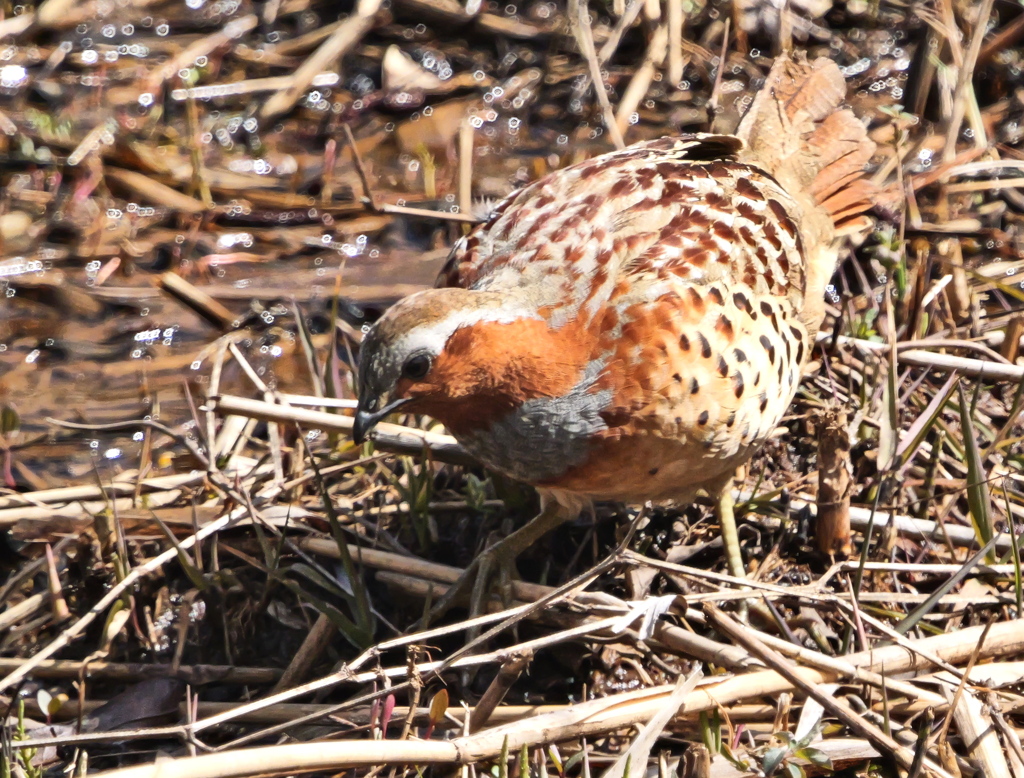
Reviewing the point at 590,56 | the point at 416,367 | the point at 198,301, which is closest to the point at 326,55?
the point at 590,56

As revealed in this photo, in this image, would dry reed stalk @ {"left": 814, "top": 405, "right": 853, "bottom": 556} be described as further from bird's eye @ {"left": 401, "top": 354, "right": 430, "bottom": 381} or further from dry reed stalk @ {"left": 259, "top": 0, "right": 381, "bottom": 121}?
dry reed stalk @ {"left": 259, "top": 0, "right": 381, "bottom": 121}

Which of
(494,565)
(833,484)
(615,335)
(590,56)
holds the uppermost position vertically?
(590,56)

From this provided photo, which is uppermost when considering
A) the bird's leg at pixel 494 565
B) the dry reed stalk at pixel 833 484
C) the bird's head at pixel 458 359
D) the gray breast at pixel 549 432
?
the bird's head at pixel 458 359

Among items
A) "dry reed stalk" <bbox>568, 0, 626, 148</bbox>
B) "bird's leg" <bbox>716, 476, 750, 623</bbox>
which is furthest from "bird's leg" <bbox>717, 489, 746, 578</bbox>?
"dry reed stalk" <bbox>568, 0, 626, 148</bbox>

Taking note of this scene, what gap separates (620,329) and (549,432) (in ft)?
1.14

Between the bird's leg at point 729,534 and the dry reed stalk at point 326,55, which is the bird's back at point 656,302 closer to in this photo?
the bird's leg at point 729,534

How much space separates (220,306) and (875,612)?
296 centimetres

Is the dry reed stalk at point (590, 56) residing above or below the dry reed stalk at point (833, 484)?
above

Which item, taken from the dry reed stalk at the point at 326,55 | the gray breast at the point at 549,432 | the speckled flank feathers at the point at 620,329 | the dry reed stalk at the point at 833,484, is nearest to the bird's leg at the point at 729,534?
the speckled flank feathers at the point at 620,329

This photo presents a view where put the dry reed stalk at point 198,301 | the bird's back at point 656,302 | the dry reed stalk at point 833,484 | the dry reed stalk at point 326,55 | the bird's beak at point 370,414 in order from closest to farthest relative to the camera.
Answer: the bird's beak at point 370,414 < the bird's back at point 656,302 < the dry reed stalk at point 833,484 < the dry reed stalk at point 198,301 < the dry reed stalk at point 326,55

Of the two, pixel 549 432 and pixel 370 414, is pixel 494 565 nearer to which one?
pixel 549 432

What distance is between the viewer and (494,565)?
3.61 metres

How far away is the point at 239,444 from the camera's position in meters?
4.25

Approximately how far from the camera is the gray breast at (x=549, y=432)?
3188 mm
